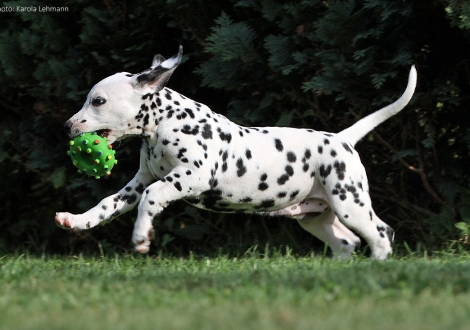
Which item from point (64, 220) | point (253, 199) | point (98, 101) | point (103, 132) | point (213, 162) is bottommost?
point (64, 220)

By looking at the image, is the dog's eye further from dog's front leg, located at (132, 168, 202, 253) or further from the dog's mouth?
dog's front leg, located at (132, 168, 202, 253)

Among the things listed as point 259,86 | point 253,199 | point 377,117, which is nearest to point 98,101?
point 253,199

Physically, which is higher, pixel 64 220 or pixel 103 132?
pixel 103 132

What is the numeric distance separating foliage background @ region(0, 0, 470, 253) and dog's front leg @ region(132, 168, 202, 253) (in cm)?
145

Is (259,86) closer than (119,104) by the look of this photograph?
No

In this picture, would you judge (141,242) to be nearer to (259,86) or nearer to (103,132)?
(103,132)

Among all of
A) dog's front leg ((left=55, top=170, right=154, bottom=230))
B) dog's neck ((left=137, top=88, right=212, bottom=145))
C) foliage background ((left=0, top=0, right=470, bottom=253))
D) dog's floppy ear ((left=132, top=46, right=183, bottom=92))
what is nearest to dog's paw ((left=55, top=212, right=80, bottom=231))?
dog's front leg ((left=55, top=170, right=154, bottom=230))

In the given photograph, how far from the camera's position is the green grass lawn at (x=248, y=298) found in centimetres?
354

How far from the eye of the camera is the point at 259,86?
7.09 meters

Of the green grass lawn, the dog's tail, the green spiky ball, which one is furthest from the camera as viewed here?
the dog's tail

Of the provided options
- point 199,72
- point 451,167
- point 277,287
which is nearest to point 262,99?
point 199,72

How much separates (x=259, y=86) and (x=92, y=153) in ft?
6.34

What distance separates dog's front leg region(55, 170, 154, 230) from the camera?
225 inches

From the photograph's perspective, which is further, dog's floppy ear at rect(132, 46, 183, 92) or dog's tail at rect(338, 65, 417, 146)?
dog's tail at rect(338, 65, 417, 146)
